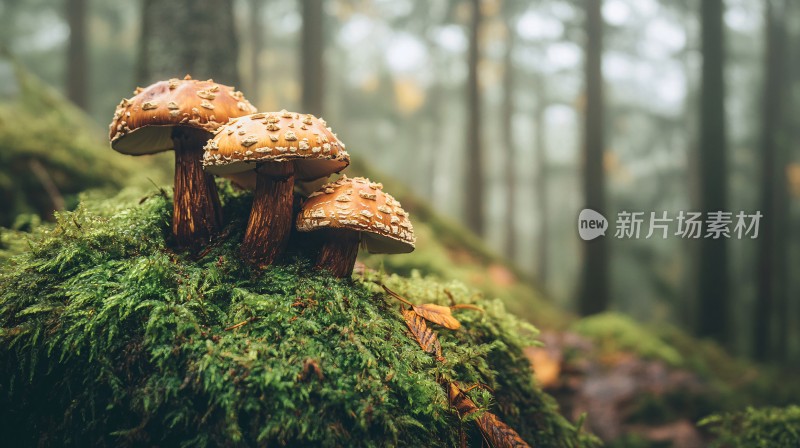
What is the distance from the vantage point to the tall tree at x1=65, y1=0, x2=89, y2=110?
10.1 meters

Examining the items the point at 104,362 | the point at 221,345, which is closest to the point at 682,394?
the point at 221,345

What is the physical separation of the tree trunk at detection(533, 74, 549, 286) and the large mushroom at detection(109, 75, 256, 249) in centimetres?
2114

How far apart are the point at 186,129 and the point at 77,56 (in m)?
10.6

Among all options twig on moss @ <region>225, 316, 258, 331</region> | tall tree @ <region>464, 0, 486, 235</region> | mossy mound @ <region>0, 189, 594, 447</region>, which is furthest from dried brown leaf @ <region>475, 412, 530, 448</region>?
tall tree @ <region>464, 0, 486, 235</region>

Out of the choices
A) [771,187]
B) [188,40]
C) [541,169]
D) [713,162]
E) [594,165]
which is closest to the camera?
[188,40]

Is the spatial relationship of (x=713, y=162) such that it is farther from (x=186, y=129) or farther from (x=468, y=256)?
(x=186, y=129)

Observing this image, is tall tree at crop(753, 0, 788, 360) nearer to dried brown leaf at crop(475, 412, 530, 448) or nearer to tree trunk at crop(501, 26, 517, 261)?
tree trunk at crop(501, 26, 517, 261)

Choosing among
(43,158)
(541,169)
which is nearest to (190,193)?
(43,158)

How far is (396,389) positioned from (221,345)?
0.65 m

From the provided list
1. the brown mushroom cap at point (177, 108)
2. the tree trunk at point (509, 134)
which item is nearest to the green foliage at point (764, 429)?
the brown mushroom cap at point (177, 108)

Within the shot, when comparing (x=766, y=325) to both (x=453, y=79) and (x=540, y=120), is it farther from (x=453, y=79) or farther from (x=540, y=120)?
(x=453, y=79)

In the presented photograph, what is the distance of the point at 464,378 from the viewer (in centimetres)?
196

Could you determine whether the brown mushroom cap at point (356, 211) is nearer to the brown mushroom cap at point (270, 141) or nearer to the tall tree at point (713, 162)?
the brown mushroom cap at point (270, 141)

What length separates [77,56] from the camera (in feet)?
33.3
